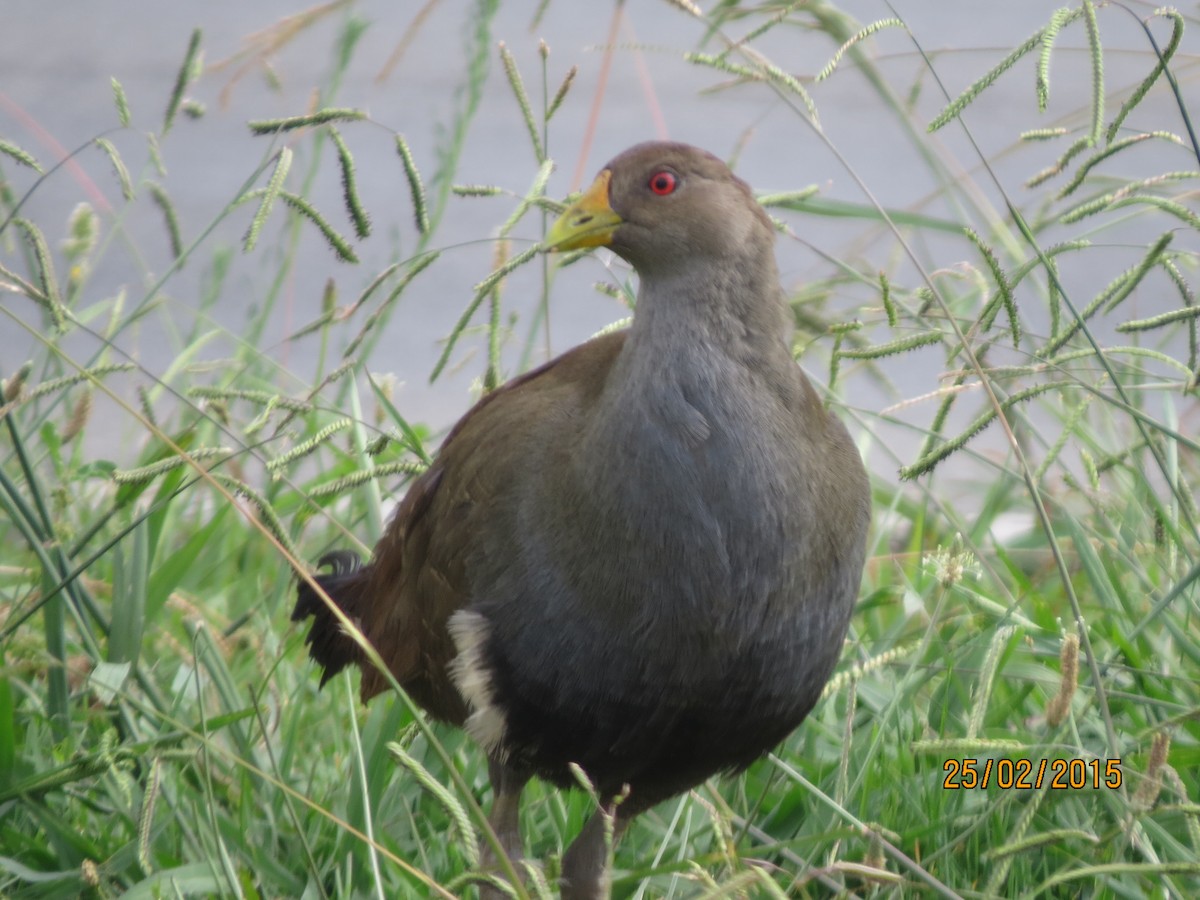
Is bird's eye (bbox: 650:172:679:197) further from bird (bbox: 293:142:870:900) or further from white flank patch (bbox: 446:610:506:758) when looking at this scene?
white flank patch (bbox: 446:610:506:758)

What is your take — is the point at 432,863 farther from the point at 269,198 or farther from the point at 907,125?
the point at 907,125

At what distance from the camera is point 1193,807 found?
158 centimetres

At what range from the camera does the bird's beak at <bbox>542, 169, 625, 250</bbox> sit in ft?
7.52

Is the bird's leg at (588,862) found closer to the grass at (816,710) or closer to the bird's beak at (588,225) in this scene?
the grass at (816,710)

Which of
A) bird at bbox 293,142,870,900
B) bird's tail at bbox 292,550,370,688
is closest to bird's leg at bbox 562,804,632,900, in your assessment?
bird at bbox 293,142,870,900

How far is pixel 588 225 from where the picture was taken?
7.55 feet

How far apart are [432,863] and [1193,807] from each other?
124cm

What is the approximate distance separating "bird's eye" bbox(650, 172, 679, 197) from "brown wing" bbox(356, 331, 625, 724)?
27cm

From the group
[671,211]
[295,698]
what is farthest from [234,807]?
[671,211]

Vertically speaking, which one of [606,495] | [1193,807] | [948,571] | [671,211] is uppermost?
[671,211]
